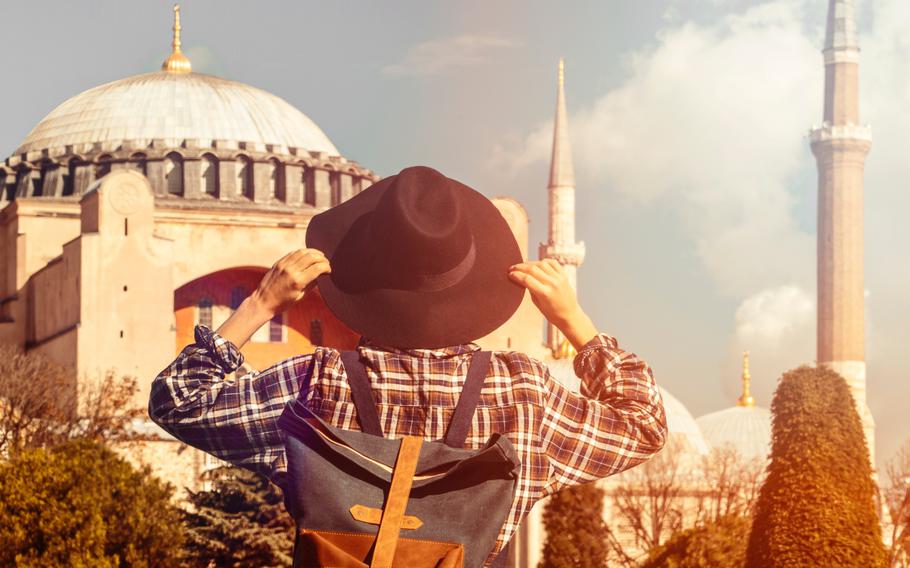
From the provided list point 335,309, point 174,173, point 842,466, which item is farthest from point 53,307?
point 335,309

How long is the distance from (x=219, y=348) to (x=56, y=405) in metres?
27.9

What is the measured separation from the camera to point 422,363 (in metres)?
3.32

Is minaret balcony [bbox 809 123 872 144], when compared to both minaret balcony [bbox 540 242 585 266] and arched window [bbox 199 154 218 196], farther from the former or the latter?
arched window [bbox 199 154 218 196]

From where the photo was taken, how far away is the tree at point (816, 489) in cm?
1371

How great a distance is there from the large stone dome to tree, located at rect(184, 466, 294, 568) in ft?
62.7

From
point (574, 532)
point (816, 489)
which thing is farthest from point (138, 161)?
point (816, 489)

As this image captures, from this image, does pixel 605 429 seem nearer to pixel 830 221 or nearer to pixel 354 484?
pixel 354 484

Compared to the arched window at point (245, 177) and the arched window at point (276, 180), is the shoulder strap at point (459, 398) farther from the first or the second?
the arched window at point (276, 180)

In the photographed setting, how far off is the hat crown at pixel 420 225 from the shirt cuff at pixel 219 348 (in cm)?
33

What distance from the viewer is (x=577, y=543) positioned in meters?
28.2

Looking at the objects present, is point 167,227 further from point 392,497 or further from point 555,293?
point 392,497

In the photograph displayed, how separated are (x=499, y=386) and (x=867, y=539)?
435 inches

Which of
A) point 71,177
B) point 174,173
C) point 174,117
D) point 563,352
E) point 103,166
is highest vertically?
point 174,117

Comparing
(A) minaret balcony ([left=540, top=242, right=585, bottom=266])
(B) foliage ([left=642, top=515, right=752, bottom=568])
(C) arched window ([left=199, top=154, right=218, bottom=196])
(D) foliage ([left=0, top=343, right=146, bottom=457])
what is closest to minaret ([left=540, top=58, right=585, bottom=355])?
Result: (A) minaret balcony ([left=540, top=242, right=585, bottom=266])
